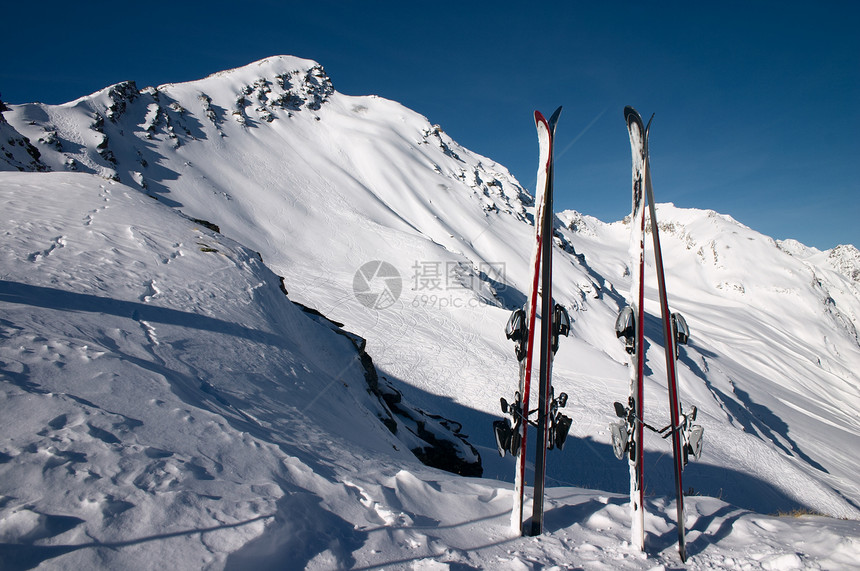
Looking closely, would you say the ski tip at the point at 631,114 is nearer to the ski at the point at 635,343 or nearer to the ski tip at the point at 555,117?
the ski at the point at 635,343

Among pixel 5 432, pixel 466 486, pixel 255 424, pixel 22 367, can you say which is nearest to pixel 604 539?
pixel 466 486

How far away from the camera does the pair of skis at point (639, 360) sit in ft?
14.9

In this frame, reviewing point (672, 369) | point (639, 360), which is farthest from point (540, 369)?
point (672, 369)

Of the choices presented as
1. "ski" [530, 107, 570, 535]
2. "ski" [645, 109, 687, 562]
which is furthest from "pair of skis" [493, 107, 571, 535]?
"ski" [645, 109, 687, 562]

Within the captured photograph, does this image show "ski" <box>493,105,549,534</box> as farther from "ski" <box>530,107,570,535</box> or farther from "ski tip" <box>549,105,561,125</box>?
"ski tip" <box>549,105,561,125</box>

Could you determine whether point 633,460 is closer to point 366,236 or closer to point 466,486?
point 466,486

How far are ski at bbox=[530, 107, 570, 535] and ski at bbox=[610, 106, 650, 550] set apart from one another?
0.69m

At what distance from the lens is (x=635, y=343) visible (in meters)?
4.78

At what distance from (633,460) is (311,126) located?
67196mm

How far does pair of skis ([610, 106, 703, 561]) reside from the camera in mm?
4535

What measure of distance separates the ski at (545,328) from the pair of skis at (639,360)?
712 millimetres

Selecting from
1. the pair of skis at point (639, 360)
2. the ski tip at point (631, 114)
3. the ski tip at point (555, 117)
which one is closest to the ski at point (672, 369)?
the pair of skis at point (639, 360)

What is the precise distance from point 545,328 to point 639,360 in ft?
3.61

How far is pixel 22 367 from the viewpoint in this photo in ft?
12.4
